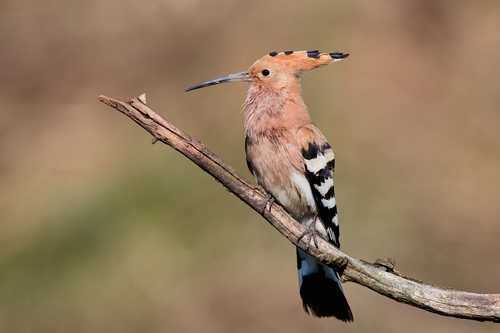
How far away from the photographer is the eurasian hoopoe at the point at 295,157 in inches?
96.3

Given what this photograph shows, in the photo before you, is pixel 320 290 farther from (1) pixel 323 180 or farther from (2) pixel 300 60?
(2) pixel 300 60

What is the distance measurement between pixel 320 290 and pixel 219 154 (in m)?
2.07

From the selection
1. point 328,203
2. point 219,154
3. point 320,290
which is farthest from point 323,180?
point 219,154

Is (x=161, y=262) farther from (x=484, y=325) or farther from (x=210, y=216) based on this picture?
(x=484, y=325)

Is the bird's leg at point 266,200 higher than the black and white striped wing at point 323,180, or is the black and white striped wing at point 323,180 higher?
the black and white striped wing at point 323,180

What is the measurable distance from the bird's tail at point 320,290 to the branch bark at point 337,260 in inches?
16.8

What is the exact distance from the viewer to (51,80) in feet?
18.2

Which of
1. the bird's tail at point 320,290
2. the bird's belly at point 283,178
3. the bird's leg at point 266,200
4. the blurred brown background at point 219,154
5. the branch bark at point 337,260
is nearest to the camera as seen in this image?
the branch bark at point 337,260

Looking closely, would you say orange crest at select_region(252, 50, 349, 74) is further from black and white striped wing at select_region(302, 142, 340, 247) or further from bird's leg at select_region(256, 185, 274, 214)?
bird's leg at select_region(256, 185, 274, 214)

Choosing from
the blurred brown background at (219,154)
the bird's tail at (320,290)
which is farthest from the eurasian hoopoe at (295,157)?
the blurred brown background at (219,154)

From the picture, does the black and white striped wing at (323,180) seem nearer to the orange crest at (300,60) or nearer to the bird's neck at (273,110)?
the bird's neck at (273,110)

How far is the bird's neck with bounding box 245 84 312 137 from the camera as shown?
2.49m

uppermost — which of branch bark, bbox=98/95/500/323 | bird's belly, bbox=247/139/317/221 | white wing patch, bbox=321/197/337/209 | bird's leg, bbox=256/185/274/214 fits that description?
white wing patch, bbox=321/197/337/209

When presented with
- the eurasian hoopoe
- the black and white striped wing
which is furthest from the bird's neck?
the black and white striped wing
